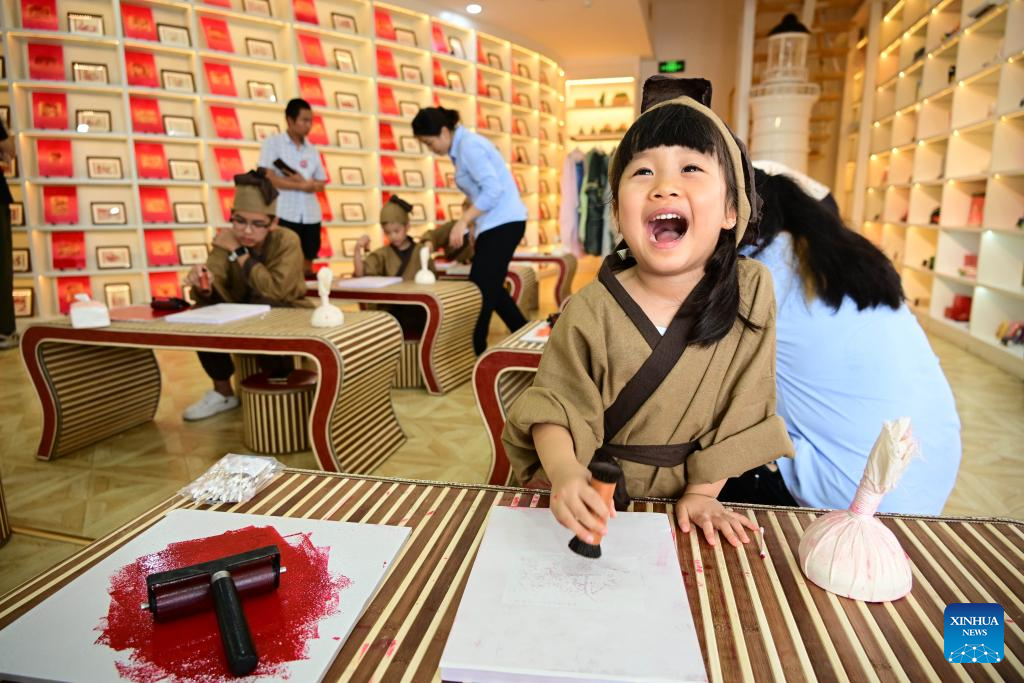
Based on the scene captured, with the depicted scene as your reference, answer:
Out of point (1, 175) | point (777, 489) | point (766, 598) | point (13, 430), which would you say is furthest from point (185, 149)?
point (766, 598)

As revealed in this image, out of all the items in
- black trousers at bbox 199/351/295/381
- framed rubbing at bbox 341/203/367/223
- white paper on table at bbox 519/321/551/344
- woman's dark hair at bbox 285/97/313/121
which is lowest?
black trousers at bbox 199/351/295/381

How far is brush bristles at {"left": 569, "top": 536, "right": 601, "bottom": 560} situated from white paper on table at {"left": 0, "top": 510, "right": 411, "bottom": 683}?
185 millimetres

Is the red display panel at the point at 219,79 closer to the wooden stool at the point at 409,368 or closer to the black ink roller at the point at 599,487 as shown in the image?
the wooden stool at the point at 409,368

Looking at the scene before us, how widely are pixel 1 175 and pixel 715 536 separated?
4.66m

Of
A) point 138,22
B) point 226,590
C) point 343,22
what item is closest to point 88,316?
point 226,590

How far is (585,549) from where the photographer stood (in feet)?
2.11

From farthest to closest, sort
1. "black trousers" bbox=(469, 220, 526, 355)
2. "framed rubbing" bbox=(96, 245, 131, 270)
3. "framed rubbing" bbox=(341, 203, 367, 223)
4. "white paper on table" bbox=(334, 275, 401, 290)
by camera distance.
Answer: "framed rubbing" bbox=(341, 203, 367, 223) → "framed rubbing" bbox=(96, 245, 131, 270) → "black trousers" bbox=(469, 220, 526, 355) → "white paper on table" bbox=(334, 275, 401, 290)

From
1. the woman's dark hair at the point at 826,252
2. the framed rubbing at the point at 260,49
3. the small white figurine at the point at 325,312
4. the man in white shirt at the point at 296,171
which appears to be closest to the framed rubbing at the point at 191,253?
the man in white shirt at the point at 296,171

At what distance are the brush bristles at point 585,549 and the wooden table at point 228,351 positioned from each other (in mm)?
1553

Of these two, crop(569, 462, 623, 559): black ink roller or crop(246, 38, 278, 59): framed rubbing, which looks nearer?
crop(569, 462, 623, 559): black ink roller

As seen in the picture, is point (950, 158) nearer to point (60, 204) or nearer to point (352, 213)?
point (352, 213)

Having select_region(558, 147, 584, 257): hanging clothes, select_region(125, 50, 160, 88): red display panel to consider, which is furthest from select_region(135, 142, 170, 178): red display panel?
select_region(558, 147, 584, 257): hanging clothes

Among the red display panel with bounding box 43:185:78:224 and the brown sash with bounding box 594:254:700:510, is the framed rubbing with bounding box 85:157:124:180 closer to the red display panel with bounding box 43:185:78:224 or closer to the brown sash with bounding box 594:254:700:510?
the red display panel with bounding box 43:185:78:224

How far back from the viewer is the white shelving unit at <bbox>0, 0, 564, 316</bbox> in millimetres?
4500
